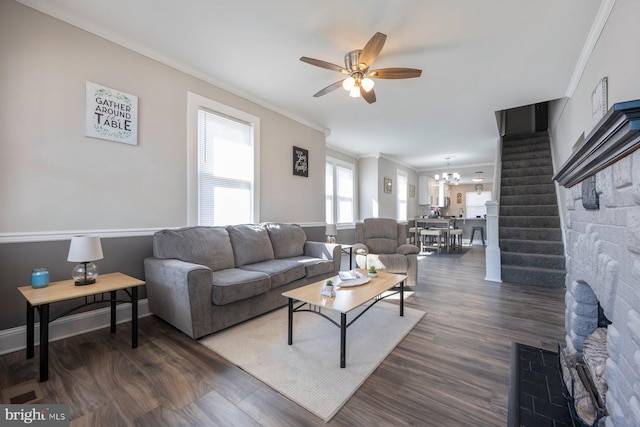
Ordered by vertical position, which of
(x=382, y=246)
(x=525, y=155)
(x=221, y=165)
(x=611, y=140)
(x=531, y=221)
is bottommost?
(x=382, y=246)

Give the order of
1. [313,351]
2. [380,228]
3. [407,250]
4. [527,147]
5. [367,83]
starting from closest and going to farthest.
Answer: [313,351] → [367,83] → [407,250] → [380,228] → [527,147]

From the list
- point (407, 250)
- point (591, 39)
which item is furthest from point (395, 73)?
point (407, 250)

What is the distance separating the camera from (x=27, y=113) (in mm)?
2043

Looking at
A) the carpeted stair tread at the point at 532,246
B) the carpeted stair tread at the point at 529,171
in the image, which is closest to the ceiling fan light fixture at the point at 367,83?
the carpeted stair tread at the point at 532,246

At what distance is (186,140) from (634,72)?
3.85m

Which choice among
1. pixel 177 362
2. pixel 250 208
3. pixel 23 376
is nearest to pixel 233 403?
pixel 177 362

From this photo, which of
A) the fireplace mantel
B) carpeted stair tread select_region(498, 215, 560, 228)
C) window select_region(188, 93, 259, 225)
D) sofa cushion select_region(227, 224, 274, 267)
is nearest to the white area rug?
sofa cushion select_region(227, 224, 274, 267)

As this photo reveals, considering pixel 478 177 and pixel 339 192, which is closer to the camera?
pixel 339 192

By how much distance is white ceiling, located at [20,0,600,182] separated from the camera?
2096 mm

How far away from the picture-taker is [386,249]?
4.11 meters

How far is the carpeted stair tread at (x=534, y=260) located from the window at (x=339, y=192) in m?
3.42

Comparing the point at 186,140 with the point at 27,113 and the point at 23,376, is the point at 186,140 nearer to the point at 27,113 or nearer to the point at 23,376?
the point at 27,113

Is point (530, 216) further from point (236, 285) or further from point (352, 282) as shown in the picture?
point (236, 285)

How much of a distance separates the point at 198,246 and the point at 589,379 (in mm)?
2988
